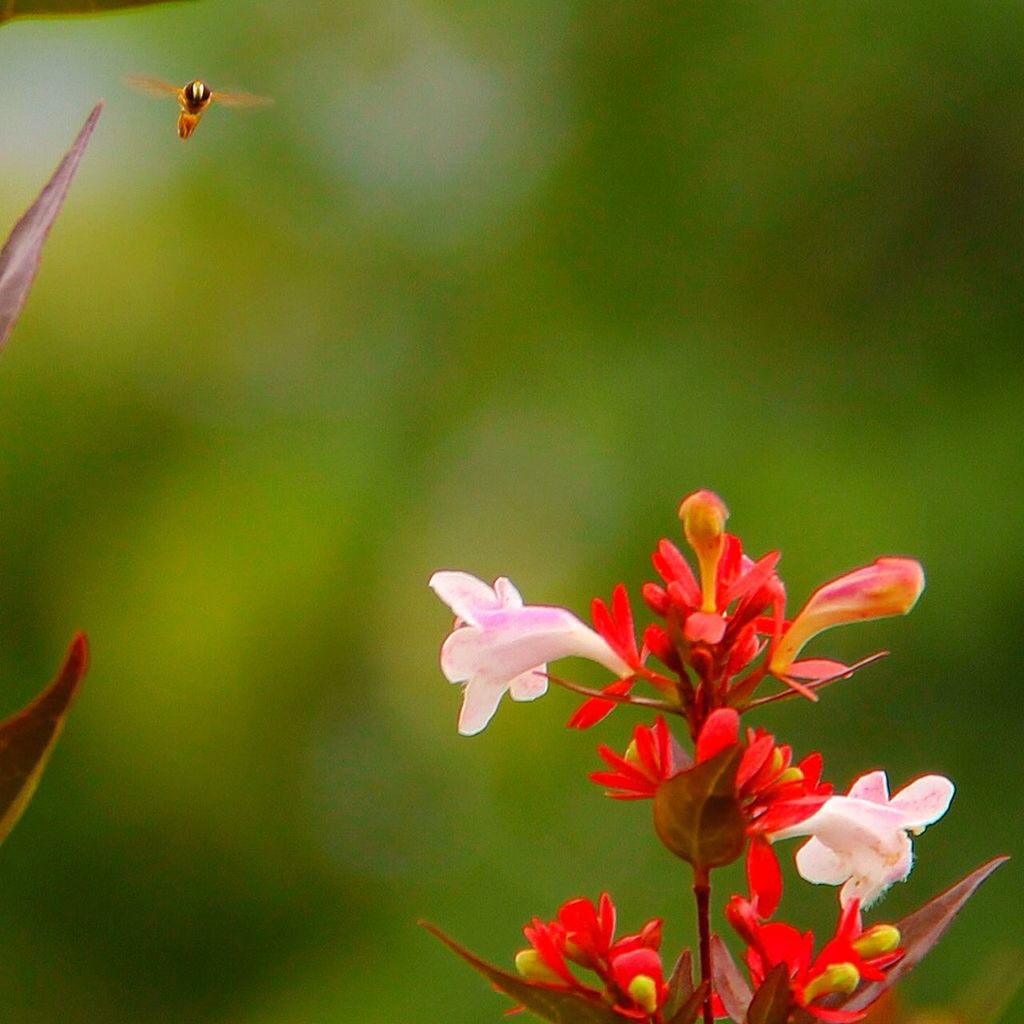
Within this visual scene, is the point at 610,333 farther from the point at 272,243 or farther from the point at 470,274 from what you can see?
the point at 272,243

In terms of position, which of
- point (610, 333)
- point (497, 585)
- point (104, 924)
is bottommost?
point (104, 924)

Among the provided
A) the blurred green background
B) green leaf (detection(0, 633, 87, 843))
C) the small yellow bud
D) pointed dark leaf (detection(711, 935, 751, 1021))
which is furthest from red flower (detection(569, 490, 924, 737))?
the blurred green background

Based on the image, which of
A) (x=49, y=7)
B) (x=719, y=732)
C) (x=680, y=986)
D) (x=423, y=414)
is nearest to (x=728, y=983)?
(x=680, y=986)

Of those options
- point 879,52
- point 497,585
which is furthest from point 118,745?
point 497,585

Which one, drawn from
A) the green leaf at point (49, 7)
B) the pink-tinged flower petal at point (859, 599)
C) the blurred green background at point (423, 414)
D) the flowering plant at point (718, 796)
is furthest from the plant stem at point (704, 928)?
the blurred green background at point (423, 414)

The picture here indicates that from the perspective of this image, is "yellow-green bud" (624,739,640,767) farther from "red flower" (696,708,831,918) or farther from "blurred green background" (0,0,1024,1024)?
"blurred green background" (0,0,1024,1024)

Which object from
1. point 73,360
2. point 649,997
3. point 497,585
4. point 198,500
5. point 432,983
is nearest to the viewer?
point 649,997
